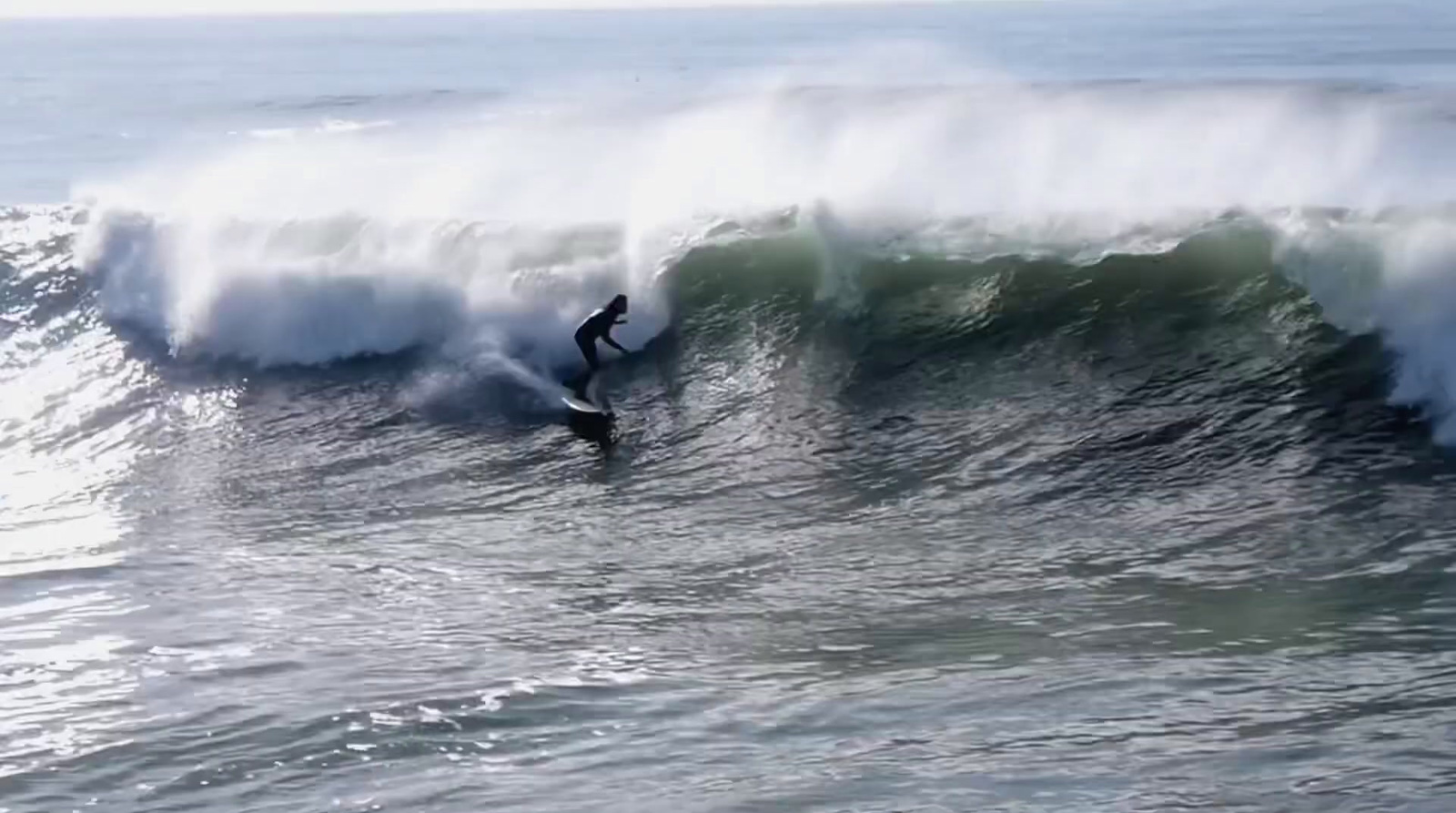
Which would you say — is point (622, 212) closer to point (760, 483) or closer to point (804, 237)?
point (804, 237)

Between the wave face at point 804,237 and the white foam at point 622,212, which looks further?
the white foam at point 622,212

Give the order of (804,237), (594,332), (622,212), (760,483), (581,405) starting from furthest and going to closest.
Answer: (622,212) < (804,237) < (594,332) < (581,405) < (760,483)

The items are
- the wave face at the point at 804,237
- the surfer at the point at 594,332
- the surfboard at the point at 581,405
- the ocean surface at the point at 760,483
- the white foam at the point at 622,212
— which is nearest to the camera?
the ocean surface at the point at 760,483

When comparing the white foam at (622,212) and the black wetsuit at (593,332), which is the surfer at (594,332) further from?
the white foam at (622,212)

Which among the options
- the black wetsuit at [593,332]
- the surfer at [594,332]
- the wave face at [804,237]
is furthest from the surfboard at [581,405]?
the black wetsuit at [593,332]

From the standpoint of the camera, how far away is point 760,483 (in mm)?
11258

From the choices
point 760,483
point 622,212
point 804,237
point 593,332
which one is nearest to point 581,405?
point 593,332

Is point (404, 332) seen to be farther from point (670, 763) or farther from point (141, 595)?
point (670, 763)

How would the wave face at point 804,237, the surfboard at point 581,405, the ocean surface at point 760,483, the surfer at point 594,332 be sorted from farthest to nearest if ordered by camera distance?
the surfer at point 594,332
the wave face at point 804,237
the surfboard at point 581,405
the ocean surface at point 760,483

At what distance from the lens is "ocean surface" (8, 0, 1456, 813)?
23.5 feet

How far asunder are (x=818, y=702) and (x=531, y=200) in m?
14.5

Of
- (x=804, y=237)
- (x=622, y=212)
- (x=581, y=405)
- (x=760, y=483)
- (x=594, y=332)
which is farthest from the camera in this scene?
(x=622, y=212)

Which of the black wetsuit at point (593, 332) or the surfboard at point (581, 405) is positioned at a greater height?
the black wetsuit at point (593, 332)

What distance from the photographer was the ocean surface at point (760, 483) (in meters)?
7.17
